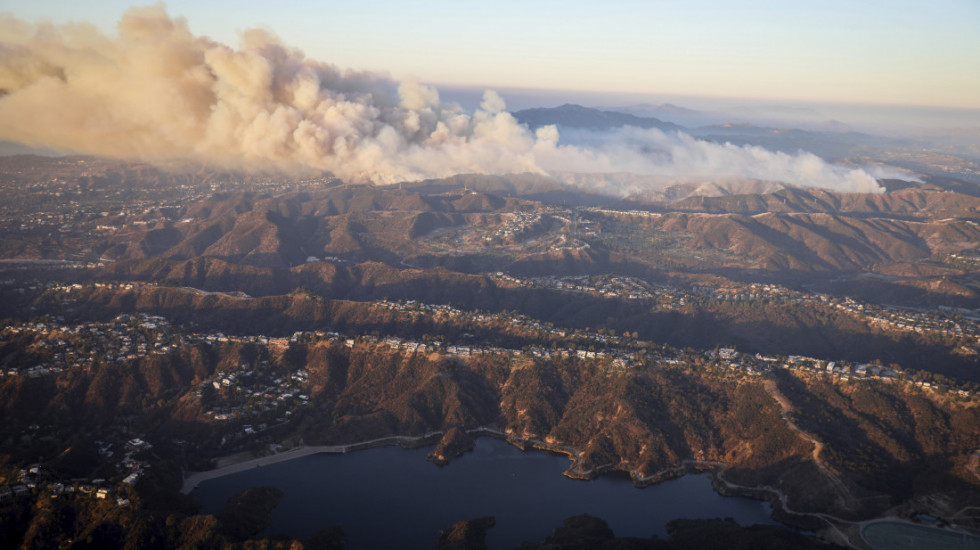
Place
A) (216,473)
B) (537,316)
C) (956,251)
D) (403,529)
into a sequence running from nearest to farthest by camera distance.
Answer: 1. (403,529)
2. (216,473)
3. (537,316)
4. (956,251)

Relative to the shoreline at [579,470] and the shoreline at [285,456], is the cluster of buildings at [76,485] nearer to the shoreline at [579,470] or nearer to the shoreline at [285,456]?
the shoreline at [285,456]

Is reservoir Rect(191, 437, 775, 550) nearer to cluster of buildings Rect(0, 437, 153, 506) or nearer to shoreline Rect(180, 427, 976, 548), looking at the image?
shoreline Rect(180, 427, 976, 548)

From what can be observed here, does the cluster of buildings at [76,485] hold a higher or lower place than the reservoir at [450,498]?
higher

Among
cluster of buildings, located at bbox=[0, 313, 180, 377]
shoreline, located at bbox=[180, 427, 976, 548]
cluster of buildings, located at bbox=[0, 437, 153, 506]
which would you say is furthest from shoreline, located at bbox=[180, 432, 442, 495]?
cluster of buildings, located at bbox=[0, 313, 180, 377]

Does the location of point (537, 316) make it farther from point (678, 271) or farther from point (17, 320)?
point (17, 320)

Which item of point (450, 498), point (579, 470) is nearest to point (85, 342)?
point (450, 498)

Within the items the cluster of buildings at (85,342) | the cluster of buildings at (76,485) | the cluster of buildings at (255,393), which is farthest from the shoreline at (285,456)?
the cluster of buildings at (85,342)

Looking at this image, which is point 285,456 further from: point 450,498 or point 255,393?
point 450,498

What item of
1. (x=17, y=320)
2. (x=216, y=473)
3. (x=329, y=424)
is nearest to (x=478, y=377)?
(x=329, y=424)
